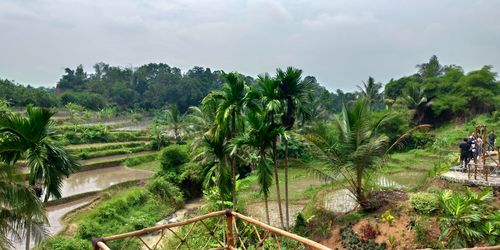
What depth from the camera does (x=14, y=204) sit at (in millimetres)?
7766

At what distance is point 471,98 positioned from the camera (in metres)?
39.3

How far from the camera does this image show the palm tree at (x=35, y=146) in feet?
29.9

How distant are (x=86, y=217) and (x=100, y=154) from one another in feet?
59.8

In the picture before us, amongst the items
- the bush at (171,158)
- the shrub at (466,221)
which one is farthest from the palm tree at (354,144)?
the bush at (171,158)

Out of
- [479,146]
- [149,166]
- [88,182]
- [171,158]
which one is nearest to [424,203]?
[479,146]

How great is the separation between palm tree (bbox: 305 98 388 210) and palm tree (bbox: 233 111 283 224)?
4.51 ft

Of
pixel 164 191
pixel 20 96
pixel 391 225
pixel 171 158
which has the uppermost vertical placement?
pixel 20 96

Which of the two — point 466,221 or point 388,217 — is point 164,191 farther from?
point 466,221

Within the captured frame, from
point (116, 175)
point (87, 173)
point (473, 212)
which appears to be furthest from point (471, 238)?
point (87, 173)

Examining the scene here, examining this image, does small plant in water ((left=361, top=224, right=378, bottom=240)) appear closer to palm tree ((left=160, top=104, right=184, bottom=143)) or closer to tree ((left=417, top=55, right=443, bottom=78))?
palm tree ((left=160, top=104, right=184, bottom=143))

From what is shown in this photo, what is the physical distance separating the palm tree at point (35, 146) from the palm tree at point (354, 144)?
7320mm

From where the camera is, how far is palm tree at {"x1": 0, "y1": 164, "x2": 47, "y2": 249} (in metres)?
7.53

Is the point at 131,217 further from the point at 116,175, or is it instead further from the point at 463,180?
the point at 463,180

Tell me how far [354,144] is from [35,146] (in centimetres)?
913
